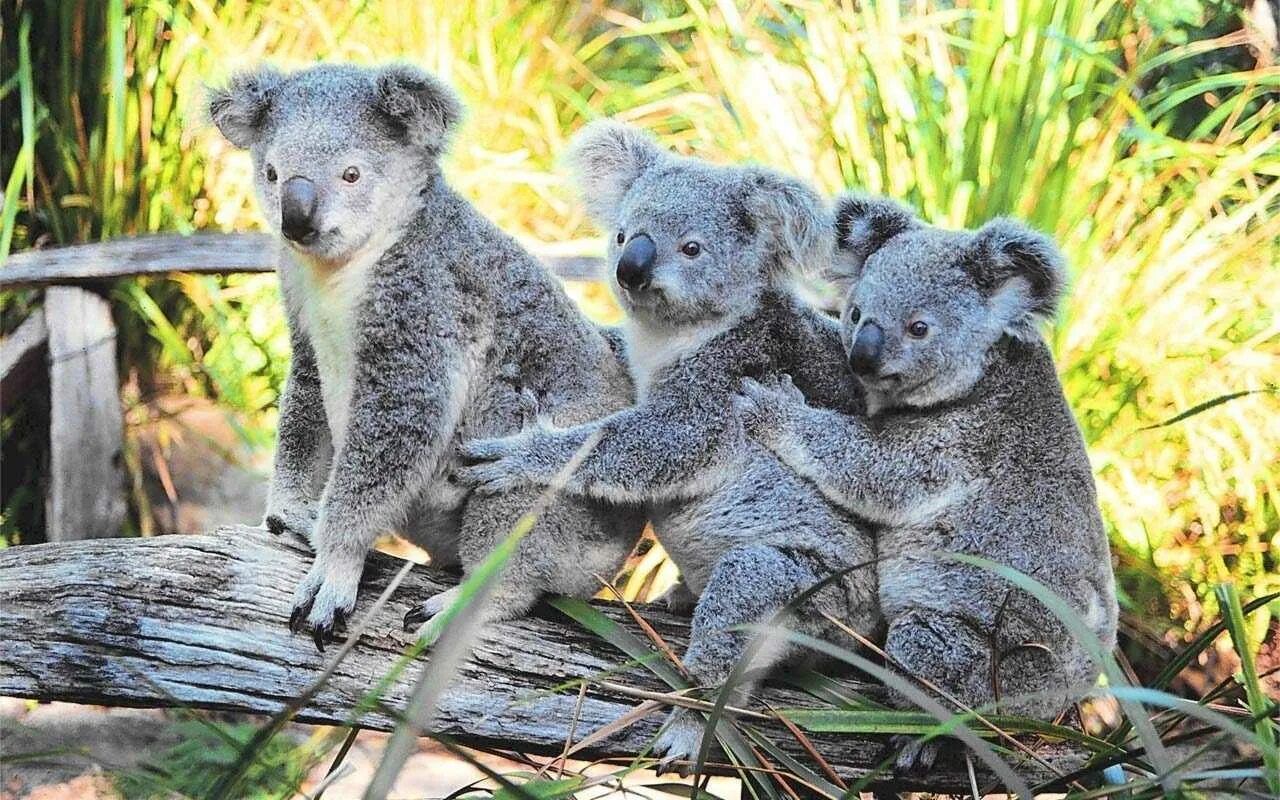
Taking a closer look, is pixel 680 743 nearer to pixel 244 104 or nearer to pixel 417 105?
pixel 417 105

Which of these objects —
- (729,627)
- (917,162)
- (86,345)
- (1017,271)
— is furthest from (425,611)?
(86,345)

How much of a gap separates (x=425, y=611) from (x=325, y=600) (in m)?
0.24

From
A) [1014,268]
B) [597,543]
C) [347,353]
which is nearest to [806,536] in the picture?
[597,543]

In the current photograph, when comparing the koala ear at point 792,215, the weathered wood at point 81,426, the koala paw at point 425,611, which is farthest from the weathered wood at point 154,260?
the koala paw at point 425,611

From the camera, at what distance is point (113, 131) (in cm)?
620

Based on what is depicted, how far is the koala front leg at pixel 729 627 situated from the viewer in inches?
107

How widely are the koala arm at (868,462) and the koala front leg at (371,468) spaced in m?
0.84

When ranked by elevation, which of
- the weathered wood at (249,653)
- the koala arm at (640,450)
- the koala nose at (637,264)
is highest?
the koala nose at (637,264)

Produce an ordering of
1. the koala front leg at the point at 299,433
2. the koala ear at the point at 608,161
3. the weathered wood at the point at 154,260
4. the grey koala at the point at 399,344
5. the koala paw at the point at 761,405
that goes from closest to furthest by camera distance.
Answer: the grey koala at the point at 399,344 < the koala paw at the point at 761,405 < the koala front leg at the point at 299,433 < the koala ear at the point at 608,161 < the weathered wood at the point at 154,260

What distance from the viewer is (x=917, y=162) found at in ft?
18.1

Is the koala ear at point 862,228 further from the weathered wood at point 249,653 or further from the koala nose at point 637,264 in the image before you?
the weathered wood at point 249,653

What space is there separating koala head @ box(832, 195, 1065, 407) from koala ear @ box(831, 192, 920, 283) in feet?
0.41

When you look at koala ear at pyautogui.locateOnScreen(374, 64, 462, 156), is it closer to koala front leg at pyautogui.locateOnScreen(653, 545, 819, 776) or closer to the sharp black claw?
the sharp black claw

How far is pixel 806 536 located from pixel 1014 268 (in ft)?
2.73
